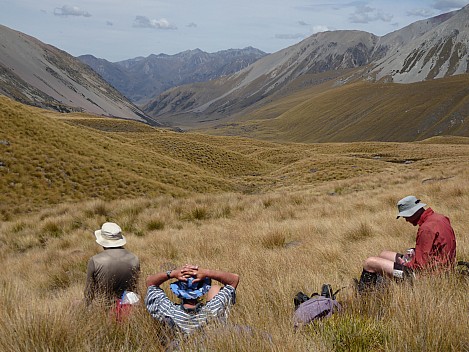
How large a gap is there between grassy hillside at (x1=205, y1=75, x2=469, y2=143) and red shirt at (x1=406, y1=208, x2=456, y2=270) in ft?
480

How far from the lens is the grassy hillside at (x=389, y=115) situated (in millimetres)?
142875

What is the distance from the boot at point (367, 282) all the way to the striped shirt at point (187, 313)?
152cm

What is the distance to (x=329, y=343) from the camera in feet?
9.45

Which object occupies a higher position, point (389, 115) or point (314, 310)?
point (314, 310)

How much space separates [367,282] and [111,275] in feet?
10.5

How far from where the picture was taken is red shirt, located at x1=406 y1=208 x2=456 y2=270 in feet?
15.4

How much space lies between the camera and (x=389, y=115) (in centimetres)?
15888

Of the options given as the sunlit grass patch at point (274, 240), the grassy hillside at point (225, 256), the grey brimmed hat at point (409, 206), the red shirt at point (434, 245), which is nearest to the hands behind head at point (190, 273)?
the grassy hillside at point (225, 256)

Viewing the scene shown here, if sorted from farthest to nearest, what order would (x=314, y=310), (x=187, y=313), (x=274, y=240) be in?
(x=274, y=240)
(x=187, y=313)
(x=314, y=310)

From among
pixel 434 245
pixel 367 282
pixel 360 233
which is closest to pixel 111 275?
pixel 367 282

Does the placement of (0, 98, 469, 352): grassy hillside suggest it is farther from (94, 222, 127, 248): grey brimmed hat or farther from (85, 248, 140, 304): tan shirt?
(94, 222, 127, 248): grey brimmed hat

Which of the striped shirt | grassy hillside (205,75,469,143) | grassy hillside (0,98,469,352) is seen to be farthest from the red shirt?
grassy hillside (205,75,469,143)

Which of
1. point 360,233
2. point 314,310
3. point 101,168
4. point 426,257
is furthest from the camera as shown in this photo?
point 101,168

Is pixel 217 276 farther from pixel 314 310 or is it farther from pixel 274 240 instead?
pixel 274 240
